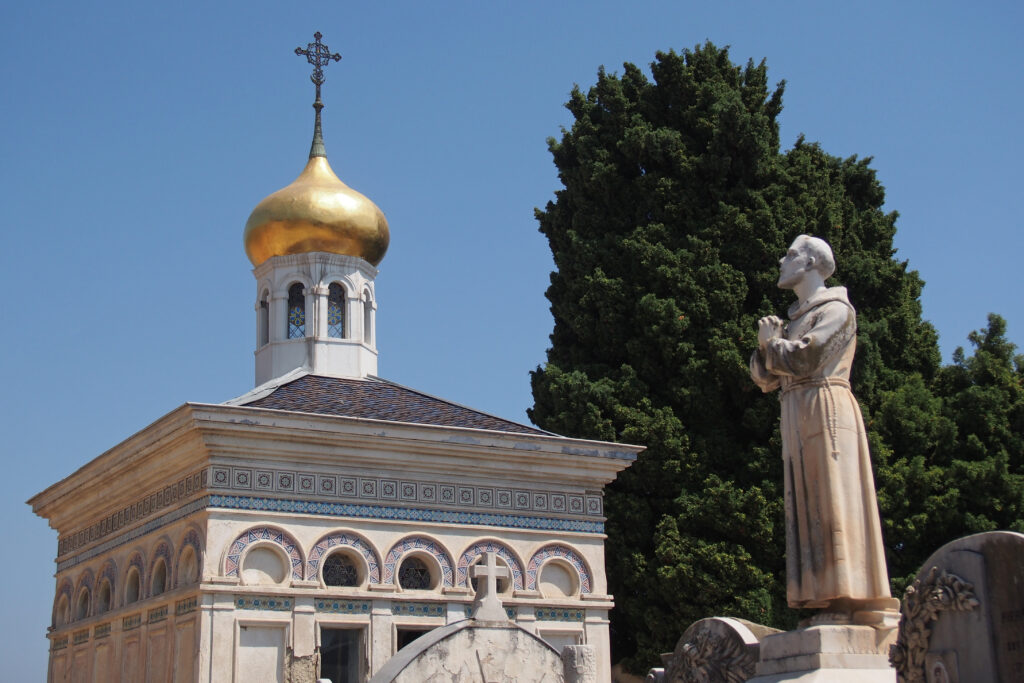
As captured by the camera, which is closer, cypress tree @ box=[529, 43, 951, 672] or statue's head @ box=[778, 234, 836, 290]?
statue's head @ box=[778, 234, 836, 290]

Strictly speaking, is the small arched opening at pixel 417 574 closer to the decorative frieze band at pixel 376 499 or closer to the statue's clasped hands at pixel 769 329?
the decorative frieze band at pixel 376 499

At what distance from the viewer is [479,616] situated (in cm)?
1405

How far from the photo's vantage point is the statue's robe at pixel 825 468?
8430 mm

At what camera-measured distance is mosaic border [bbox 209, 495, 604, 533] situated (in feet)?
59.3

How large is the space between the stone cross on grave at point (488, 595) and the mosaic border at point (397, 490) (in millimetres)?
4157

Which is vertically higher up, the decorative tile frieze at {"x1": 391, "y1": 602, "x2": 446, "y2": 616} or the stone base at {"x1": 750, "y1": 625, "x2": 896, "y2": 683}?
the decorative tile frieze at {"x1": 391, "y1": 602, "x2": 446, "y2": 616}

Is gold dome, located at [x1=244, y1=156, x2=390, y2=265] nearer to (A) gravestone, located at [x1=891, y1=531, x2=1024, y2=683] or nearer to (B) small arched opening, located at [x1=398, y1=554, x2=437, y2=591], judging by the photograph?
(B) small arched opening, located at [x1=398, y1=554, x2=437, y2=591]

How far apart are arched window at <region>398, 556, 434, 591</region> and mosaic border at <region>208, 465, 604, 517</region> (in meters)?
0.88

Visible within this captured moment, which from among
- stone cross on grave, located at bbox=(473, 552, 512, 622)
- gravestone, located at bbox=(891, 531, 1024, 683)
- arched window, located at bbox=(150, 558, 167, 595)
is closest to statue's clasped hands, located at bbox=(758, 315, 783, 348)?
gravestone, located at bbox=(891, 531, 1024, 683)

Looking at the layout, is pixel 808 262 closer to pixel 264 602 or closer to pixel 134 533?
pixel 264 602

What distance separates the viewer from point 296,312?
78.4 ft

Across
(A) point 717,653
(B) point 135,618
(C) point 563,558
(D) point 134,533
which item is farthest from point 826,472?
(D) point 134,533

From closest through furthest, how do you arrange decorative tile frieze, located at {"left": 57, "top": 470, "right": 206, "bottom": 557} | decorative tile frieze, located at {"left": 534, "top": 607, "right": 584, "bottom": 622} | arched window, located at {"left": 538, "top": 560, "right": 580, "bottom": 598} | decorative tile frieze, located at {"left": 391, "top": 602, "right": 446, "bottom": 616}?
1. decorative tile frieze, located at {"left": 57, "top": 470, "right": 206, "bottom": 557}
2. decorative tile frieze, located at {"left": 391, "top": 602, "right": 446, "bottom": 616}
3. decorative tile frieze, located at {"left": 534, "top": 607, "right": 584, "bottom": 622}
4. arched window, located at {"left": 538, "top": 560, "right": 580, "bottom": 598}

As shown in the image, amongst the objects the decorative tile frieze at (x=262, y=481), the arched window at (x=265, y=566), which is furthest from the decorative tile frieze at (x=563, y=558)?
the decorative tile frieze at (x=262, y=481)
